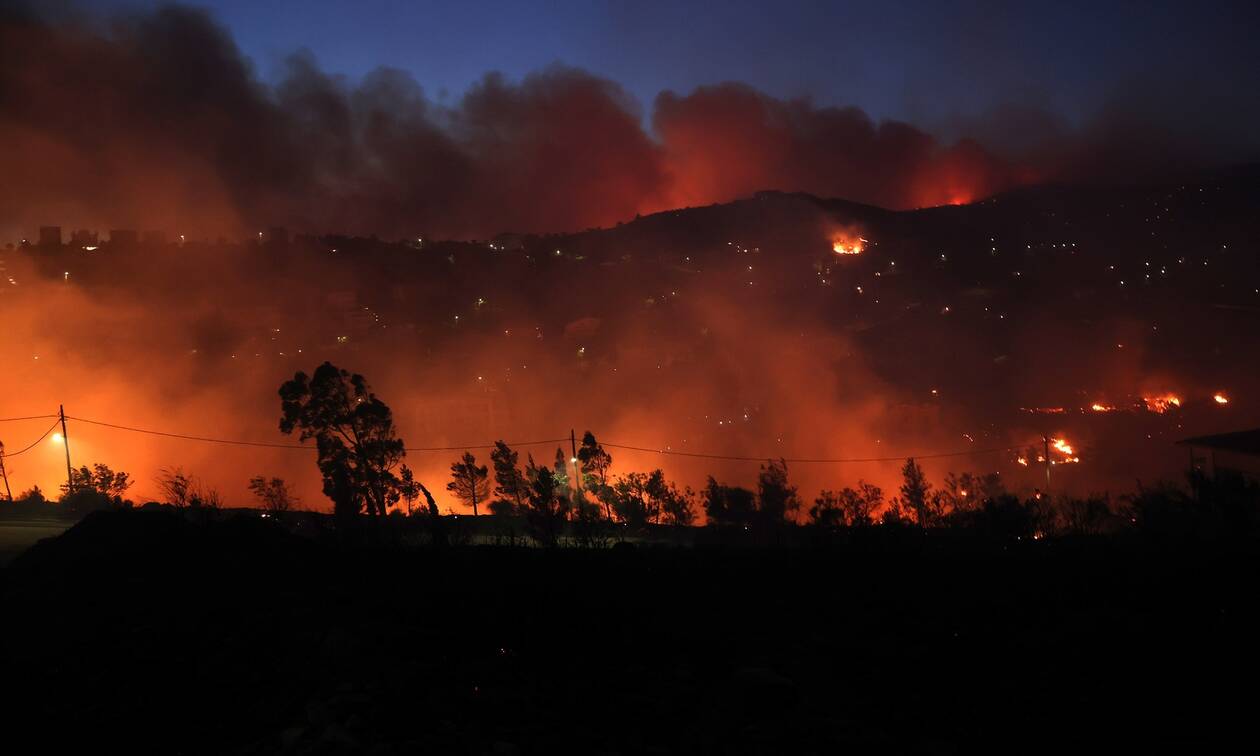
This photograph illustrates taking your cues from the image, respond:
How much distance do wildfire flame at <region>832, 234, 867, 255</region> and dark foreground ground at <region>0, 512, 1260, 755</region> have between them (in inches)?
4348

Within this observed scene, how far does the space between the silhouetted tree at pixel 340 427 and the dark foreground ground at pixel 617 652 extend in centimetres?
1884

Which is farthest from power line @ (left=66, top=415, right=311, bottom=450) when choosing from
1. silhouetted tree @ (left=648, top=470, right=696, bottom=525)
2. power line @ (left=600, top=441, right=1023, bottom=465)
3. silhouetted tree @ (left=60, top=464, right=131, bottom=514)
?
silhouetted tree @ (left=648, top=470, right=696, bottom=525)

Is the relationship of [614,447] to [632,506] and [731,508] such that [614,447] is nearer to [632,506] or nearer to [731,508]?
[632,506]

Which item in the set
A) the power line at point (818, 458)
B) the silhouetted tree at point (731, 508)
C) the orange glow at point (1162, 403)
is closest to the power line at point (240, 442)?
the power line at point (818, 458)

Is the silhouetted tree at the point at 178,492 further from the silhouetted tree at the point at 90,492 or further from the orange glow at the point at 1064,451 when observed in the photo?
the orange glow at the point at 1064,451

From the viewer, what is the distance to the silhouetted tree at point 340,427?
27.0 meters

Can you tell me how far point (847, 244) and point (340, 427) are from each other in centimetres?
10138

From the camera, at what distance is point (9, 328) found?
89.4 metres

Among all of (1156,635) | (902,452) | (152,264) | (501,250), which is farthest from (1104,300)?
(152,264)

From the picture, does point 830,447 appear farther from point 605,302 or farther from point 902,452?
point 605,302

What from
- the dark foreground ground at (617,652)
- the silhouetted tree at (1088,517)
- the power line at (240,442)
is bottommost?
the silhouetted tree at (1088,517)

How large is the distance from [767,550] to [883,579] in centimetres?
219

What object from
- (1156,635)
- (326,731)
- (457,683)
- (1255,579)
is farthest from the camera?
(1255,579)

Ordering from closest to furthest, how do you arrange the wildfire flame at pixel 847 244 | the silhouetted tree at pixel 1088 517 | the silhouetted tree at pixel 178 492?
the silhouetted tree at pixel 1088 517 < the silhouetted tree at pixel 178 492 < the wildfire flame at pixel 847 244
